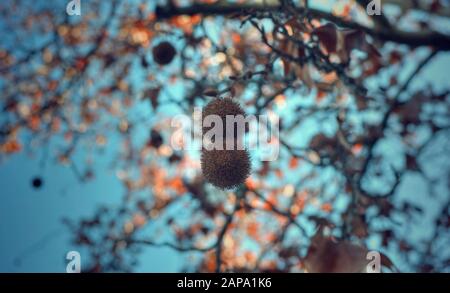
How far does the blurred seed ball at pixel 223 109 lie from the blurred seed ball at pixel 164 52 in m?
1.39

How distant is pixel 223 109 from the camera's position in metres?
2.29

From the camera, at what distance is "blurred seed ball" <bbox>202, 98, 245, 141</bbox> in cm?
227

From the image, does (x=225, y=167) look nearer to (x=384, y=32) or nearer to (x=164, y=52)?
(x=164, y=52)

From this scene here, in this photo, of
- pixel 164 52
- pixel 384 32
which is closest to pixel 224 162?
pixel 164 52

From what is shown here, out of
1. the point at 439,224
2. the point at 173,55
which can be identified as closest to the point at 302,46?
the point at 173,55

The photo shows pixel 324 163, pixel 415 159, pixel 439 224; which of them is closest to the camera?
pixel 324 163

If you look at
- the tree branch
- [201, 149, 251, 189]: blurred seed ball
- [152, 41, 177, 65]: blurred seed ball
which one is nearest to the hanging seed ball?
[201, 149, 251, 189]: blurred seed ball

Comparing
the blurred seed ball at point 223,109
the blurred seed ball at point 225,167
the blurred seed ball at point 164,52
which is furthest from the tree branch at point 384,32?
the blurred seed ball at point 225,167

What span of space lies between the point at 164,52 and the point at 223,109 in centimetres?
156

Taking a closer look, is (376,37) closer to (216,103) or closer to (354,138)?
(354,138)

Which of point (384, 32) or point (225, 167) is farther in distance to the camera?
point (384, 32)

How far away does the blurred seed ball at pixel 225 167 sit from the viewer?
2166 millimetres
